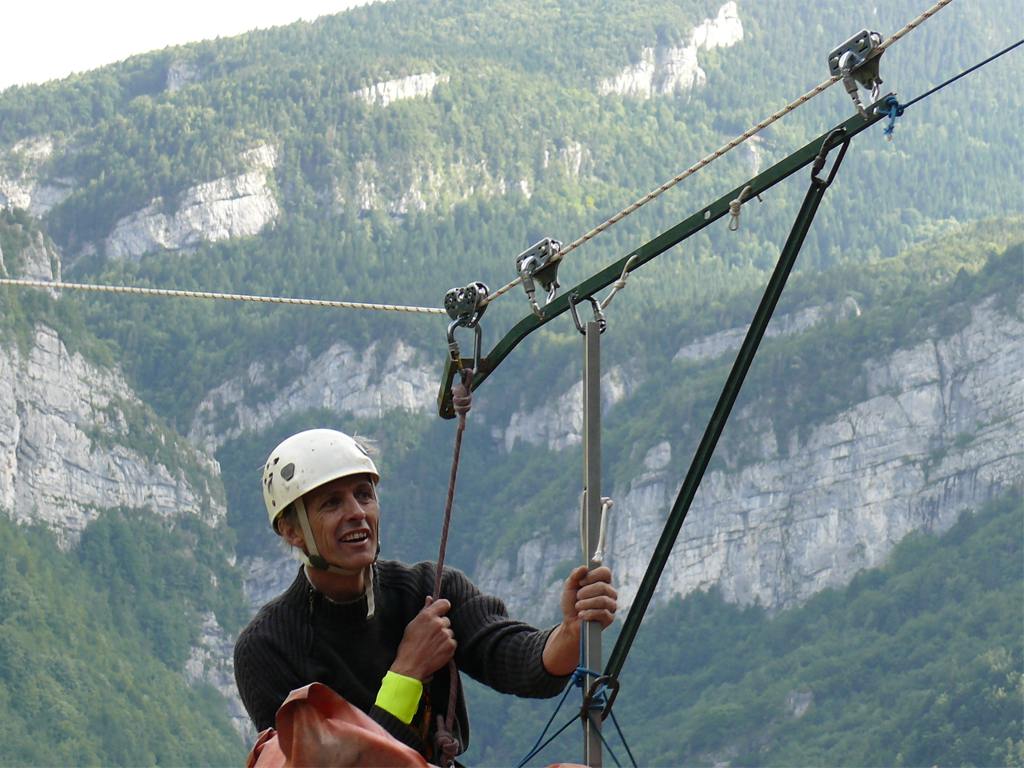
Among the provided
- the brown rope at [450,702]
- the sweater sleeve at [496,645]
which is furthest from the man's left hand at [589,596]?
the brown rope at [450,702]

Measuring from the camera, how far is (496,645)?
25.5ft

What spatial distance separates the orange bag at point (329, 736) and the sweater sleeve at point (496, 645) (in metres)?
1.33

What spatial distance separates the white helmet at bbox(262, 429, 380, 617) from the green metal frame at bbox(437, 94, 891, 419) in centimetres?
84

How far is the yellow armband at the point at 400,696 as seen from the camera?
747 centimetres

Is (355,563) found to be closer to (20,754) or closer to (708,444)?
(708,444)

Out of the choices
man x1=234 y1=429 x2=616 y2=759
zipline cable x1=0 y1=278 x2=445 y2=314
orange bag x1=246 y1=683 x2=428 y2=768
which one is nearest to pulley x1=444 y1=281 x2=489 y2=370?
zipline cable x1=0 y1=278 x2=445 y2=314

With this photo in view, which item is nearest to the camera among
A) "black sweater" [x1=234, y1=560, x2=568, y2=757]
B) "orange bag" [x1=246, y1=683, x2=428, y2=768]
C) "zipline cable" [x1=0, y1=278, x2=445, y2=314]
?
"orange bag" [x1=246, y1=683, x2=428, y2=768]

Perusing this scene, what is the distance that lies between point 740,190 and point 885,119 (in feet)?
1.78

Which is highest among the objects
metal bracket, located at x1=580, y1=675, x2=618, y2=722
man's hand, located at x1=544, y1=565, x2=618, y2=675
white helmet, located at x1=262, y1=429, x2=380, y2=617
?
white helmet, located at x1=262, y1=429, x2=380, y2=617

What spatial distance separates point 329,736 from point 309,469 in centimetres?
150

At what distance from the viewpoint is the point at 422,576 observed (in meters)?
7.91

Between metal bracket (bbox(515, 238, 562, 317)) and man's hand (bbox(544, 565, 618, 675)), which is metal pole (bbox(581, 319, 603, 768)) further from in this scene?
metal bracket (bbox(515, 238, 562, 317))

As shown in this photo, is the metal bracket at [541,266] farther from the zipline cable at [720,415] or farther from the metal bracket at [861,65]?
the metal bracket at [861,65]

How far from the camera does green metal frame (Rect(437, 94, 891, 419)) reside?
7410mm
